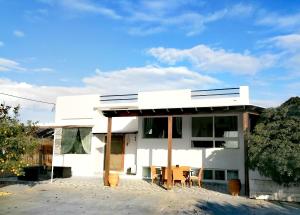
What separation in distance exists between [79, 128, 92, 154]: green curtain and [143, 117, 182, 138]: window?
142 inches

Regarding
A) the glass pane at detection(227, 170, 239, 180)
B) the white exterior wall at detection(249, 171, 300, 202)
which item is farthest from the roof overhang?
the glass pane at detection(227, 170, 239, 180)

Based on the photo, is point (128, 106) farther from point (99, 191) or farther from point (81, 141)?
point (99, 191)

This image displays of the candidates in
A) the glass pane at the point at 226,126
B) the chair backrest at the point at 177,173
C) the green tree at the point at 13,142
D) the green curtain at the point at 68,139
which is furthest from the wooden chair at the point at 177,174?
the green curtain at the point at 68,139

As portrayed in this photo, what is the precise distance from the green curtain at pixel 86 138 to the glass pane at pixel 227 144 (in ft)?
25.0

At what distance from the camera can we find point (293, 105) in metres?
13.0

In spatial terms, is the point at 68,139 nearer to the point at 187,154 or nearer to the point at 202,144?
the point at 187,154

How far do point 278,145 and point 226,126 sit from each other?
5.80 m

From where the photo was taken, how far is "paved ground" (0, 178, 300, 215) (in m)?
10.5

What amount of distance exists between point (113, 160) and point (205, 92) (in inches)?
266

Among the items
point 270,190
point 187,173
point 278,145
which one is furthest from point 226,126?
point 278,145

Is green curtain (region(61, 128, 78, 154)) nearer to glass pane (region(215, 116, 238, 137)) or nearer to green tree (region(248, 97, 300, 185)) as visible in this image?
glass pane (region(215, 116, 238, 137))

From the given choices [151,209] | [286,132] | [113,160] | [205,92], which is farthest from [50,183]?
[286,132]

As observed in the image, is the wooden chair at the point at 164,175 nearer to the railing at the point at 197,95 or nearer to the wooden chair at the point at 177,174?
the wooden chair at the point at 177,174

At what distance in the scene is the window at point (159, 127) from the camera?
1878 centimetres
